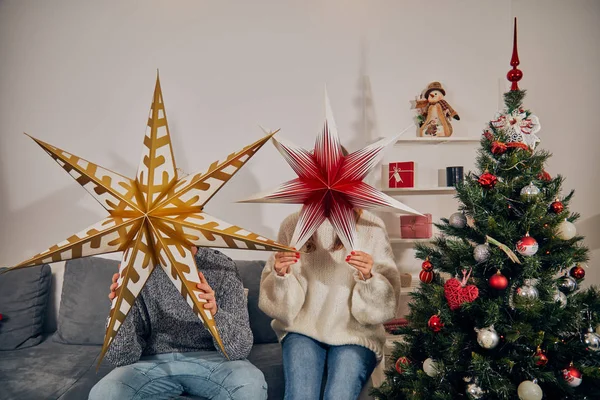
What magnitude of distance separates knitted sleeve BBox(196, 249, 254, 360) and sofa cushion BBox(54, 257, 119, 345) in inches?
36.4

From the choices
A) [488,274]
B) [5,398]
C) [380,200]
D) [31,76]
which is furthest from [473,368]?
[31,76]

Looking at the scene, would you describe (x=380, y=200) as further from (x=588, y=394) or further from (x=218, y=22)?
(x=218, y=22)

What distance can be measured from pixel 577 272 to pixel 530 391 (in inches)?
17.1

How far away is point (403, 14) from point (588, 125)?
4.65 feet

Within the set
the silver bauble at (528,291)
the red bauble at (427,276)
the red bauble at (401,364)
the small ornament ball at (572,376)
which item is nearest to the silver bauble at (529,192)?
the silver bauble at (528,291)

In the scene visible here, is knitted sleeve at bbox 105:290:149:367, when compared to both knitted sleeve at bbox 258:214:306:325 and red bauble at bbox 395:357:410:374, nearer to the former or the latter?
knitted sleeve at bbox 258:214:306:325

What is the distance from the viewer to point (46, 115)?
8.35ft

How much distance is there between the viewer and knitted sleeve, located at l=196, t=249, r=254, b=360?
5.11 feet

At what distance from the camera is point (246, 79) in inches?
103

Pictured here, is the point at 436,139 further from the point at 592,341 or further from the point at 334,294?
the point at 592,341

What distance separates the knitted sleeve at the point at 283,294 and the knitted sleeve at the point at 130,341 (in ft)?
1.56

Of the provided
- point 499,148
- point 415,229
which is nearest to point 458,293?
point 499,148

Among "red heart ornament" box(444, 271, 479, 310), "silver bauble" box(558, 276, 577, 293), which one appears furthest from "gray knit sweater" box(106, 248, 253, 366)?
"silver bauble" box(558, 276, 577, 293)

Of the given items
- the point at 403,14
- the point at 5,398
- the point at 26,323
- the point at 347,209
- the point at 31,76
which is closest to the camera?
the point at 347,209
